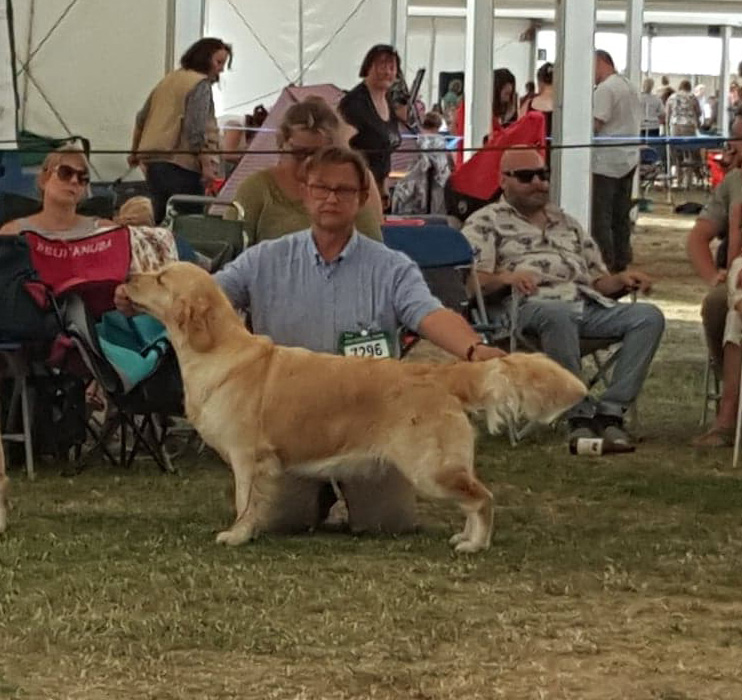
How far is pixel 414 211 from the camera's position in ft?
36.9

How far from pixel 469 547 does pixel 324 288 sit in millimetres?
844

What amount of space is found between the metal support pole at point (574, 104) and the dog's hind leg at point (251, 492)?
6370mm

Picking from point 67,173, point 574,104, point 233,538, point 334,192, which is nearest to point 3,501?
point 233,538

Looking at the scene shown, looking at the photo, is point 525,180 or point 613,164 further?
point 613,164

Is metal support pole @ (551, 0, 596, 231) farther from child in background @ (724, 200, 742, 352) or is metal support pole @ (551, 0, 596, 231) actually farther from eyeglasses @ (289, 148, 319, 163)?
eyeglasses @ (289, 148, 319, 163)

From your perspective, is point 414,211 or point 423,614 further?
point 414,211

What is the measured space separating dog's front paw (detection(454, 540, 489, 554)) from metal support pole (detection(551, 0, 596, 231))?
630 cm

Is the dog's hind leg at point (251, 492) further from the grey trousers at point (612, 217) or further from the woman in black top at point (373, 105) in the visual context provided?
the grey trousers at point (612, 217)

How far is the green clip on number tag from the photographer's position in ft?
15.8

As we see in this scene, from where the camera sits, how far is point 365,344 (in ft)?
15.9

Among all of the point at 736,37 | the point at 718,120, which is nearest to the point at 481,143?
the point at 718,120

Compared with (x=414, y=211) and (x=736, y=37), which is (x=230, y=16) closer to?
(x=414, y=211)

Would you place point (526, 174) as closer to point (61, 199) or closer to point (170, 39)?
point (61, 199)

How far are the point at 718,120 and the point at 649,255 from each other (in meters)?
11.6
